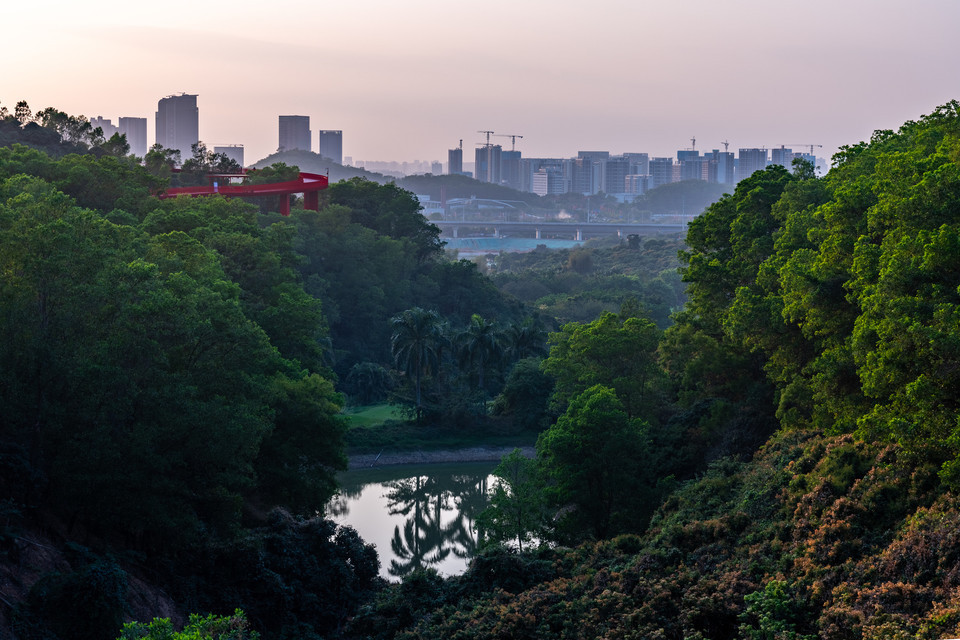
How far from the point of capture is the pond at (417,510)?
28266 millimetres

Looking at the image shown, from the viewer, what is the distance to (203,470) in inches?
821

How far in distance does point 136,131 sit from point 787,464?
14595cm

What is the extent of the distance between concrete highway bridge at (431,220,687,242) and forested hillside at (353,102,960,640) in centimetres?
12631

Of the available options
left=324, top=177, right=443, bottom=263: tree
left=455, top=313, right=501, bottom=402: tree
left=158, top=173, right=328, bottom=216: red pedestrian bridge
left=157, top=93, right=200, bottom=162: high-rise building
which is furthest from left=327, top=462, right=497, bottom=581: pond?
left=157, top=93, right=200, bottom=162: high-rise building

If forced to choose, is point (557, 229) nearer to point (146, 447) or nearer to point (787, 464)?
point (787, 464)

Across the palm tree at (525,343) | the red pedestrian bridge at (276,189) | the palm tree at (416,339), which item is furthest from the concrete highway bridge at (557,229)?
the palm tree at (416,339)

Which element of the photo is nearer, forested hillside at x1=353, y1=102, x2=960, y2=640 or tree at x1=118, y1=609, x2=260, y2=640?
tree at x1=118, y1=609, x2=260, y2=640

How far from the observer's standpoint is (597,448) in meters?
24.2

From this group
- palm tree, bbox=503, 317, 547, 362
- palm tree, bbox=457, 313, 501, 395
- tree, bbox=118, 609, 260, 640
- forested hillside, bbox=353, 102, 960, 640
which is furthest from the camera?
palm tree, bbox=503, 317, 547, 362

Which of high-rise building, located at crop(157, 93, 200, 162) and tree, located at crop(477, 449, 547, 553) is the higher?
high-rise building, located at crop(157, 93, 200, 162)

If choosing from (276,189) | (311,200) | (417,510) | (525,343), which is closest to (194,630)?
(417,510)

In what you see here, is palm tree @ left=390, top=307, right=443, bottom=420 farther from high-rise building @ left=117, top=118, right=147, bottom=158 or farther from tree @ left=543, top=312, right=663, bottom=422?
high-rise building @ left=117, top=118, right=147, bottom=158

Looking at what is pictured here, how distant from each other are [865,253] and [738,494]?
587cm

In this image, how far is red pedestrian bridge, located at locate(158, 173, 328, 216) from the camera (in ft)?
166
